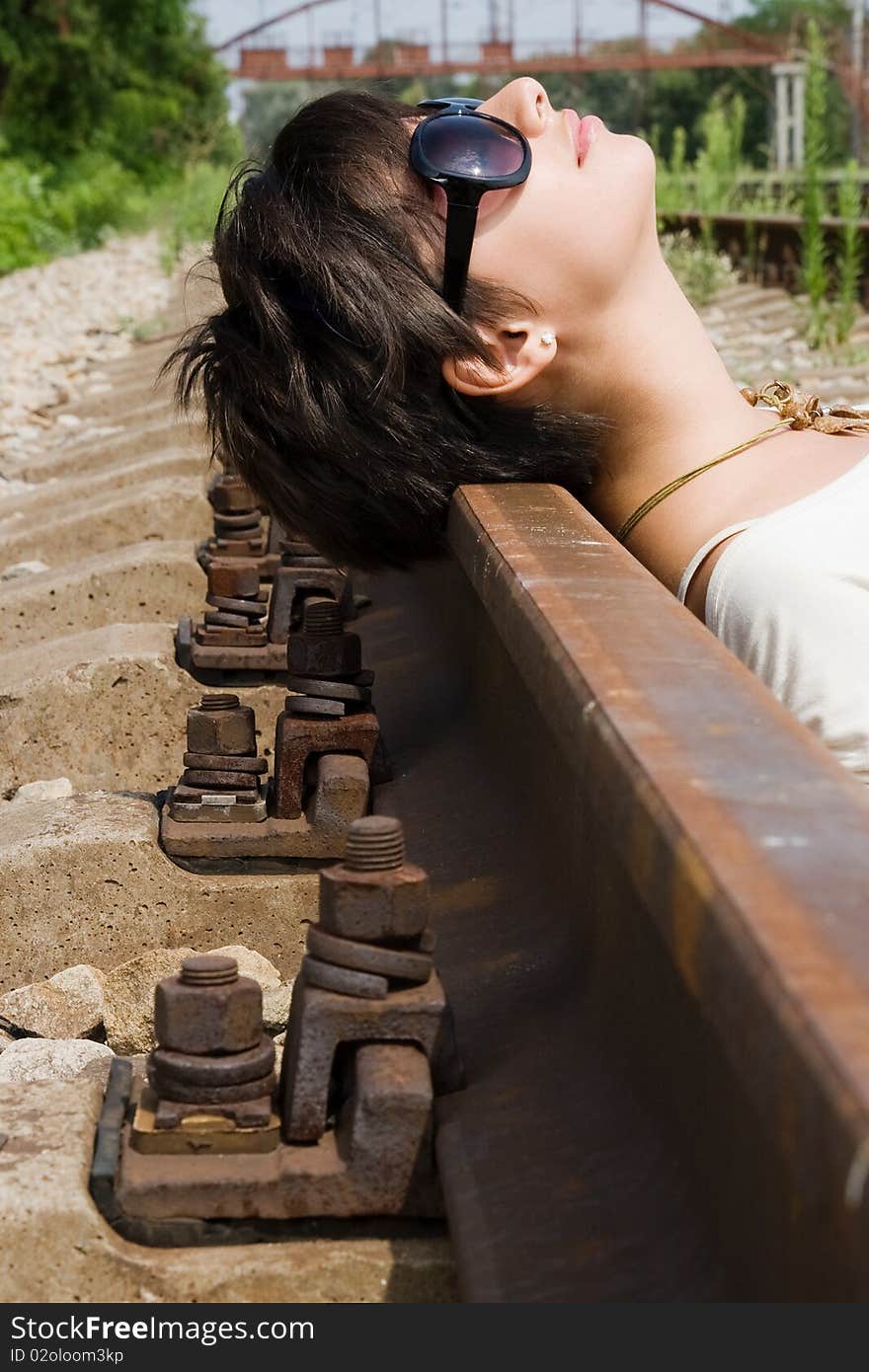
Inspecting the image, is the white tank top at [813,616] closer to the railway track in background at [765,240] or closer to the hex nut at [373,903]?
the hex nut at [373,903]

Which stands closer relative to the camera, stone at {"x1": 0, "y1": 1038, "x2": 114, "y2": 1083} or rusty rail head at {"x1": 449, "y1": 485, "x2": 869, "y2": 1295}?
rusty rail head at {"x1": 449, "y1": 485, "x2": 869, "y2": 1295}

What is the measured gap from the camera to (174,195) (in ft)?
87.4

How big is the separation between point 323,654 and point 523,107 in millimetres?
879

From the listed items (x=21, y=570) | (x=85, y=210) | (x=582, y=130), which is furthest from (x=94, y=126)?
(x=582, y=130)

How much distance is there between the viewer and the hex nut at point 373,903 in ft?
5.44

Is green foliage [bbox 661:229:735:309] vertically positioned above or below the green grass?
above

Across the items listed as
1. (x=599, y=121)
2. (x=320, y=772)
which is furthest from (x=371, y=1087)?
(x=599, y=121)

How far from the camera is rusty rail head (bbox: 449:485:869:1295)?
96 centimetres

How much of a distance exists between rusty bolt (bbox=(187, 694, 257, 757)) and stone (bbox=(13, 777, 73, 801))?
56 centimetres

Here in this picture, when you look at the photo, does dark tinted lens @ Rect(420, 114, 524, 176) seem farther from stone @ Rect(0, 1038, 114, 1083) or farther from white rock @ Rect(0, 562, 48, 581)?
white rock @ Rect(0, 562, 48, 581)

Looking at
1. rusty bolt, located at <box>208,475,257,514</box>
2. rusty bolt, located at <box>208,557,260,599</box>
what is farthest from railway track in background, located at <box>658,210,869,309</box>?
rusty bolt, located at <box>208,557,260,599</box>

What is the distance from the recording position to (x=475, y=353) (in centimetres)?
244

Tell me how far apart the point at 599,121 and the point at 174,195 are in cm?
2545

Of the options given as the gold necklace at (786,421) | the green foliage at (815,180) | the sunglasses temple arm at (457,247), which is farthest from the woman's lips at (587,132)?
the green foliage at (815,180)
